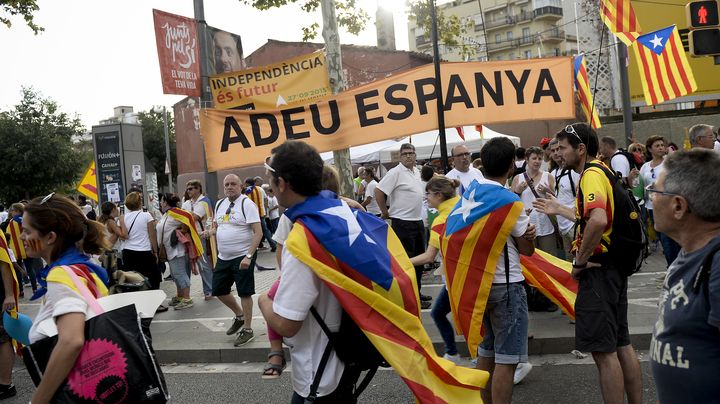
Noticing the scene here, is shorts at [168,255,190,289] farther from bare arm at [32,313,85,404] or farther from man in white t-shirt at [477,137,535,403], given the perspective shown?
bare arm at [32,313,85,404]

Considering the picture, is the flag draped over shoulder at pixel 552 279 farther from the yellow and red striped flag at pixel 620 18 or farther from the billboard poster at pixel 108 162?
the billboard poster at pixel 108 162

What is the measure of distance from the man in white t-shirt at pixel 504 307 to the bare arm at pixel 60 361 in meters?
2.40

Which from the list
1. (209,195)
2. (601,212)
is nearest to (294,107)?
(209,195)

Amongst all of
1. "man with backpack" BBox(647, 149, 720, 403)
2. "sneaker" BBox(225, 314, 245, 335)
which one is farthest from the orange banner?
"man with backpack" BBox(647, 149, 720, 403)

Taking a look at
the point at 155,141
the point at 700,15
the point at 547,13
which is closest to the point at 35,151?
the point at 155,141

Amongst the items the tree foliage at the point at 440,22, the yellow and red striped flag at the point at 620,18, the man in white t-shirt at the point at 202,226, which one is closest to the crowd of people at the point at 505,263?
the yellow and red striped flag at the point at 620,18

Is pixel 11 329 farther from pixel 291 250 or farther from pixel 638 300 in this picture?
pixel 638 300

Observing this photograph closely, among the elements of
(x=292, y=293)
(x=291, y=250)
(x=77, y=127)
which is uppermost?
(x=77, y=127)

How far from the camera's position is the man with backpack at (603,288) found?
365cm

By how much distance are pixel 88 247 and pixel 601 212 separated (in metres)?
2.67

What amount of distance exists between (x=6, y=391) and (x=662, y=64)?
32.6 ft

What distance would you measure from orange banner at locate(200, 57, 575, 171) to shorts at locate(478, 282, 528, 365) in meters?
3.55

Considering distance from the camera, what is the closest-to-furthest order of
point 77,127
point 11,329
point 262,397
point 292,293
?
point 292,293 → point 11,329 → point 262,397 → point 77,127

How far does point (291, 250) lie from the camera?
8.21 feet
